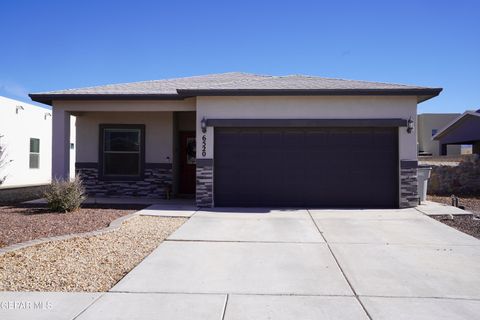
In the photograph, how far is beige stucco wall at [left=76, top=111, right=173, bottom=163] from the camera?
14.8m

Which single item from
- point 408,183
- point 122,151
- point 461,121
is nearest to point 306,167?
point 408,183

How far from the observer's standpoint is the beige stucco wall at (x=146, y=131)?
48.6 feet

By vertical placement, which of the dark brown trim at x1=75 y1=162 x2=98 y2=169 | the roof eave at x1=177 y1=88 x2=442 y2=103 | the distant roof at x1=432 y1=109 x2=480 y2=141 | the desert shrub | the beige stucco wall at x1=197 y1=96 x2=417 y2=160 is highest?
the distant roof at x1=432 y1=109 x2=480 y2=141

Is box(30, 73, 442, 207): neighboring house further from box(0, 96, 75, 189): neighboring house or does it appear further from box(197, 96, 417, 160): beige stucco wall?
box(0, 96, 75, 189): neighboring house

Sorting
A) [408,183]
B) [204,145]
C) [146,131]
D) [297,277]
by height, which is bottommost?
[297,277]

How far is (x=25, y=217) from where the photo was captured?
33.7 feet

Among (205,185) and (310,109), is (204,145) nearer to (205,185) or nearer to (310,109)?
(205,185)

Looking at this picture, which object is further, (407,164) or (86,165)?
(86,165)

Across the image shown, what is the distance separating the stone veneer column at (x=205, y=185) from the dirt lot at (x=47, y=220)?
1819 millimetres

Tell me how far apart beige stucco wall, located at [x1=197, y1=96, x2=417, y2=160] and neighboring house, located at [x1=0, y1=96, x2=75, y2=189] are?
1203 cm

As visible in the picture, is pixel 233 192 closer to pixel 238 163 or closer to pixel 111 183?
pixel 238 163

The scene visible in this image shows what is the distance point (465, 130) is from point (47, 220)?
29.3m

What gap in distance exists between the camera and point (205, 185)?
12.3m

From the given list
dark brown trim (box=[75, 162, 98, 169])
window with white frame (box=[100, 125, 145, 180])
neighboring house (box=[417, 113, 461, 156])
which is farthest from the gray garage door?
neighboring house (box=[417, 113, 461, 156])
